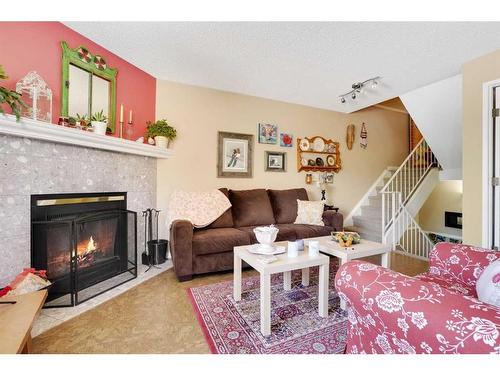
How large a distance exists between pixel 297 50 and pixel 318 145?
2.17 meters

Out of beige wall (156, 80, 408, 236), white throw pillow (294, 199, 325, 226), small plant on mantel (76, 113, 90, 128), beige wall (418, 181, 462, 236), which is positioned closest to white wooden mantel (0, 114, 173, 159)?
small plant on mantel (76, 113, 90, 128)

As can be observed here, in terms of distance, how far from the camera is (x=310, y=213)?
3.43 metres

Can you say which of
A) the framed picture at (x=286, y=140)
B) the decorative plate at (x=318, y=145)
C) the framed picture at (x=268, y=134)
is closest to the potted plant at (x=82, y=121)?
the framed picture at (x=268, y=134)

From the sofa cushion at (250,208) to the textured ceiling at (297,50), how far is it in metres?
1.59

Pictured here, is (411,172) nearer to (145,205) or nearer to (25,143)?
(145,205)

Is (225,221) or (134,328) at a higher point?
(225,221)

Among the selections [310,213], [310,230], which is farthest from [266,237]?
[310,213]

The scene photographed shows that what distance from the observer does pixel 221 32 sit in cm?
214

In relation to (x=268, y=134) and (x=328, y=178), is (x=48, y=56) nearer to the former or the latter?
(x=268, y=134)

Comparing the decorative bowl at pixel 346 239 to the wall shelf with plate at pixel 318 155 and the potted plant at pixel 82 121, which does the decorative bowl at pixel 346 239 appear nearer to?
the wall shelf with plate at pixel 318 155

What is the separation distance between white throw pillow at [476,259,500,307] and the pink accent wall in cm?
313

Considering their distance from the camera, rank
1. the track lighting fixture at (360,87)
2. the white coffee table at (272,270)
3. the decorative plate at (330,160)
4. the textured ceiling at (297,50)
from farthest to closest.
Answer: the decorative plate at (330,160) → the track lighting fixture at (360,87) → the textured ceiling at (297,50) → the white coffee table at (272,270)

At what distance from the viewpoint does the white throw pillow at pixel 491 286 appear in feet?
2.93
